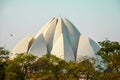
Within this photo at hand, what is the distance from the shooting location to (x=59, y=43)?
39250 millimetres

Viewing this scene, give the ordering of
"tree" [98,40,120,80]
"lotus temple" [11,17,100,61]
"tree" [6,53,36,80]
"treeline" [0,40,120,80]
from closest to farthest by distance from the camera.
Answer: "tree" [98,40,120,80] < "treeline" [0,40,120,80] < "tree" [6,53,36,80] < "lotus temple" [11,17,100,61]

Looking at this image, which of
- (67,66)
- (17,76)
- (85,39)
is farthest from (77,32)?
(17,76)

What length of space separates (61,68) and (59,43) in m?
13.3

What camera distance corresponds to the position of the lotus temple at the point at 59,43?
38.9 m

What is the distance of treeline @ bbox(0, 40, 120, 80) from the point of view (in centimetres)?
Answer: 2366

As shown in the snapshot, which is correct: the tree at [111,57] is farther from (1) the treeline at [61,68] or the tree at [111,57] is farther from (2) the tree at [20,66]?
(2) the tree at [20,66]

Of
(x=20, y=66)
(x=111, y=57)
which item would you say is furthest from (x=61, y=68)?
(x=111, y=57)

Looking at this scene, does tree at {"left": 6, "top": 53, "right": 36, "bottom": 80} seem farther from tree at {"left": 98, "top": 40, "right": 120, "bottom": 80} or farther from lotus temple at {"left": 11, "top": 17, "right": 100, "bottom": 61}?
lotus temple at {"left": 11, "top": 17, "right": 100, "bottom": 61}

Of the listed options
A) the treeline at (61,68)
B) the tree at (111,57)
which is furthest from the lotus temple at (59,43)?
the tree at (111,57)

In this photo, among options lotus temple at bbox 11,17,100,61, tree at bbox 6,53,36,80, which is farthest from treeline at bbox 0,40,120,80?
lotus temple at bbox 11,17,100,61

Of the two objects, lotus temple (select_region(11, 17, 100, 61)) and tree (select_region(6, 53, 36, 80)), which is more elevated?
lotus temple (select_region(11, 17, 100, 61))

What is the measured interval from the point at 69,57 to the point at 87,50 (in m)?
2.36

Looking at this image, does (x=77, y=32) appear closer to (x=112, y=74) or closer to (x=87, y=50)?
(x=87, y=50)

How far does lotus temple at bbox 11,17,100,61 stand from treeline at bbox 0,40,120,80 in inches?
439
